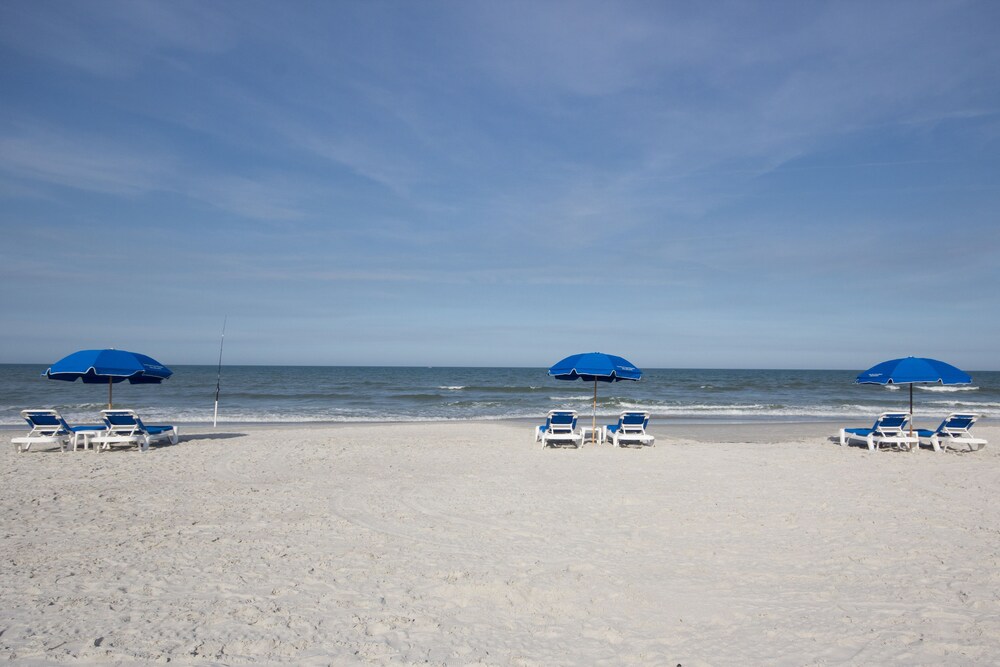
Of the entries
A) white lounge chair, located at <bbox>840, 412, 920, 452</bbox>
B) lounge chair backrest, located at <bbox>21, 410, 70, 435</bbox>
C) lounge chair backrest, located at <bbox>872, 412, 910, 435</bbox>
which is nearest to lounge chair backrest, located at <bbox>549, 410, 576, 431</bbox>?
white lounge chair, located at <bbox>840, 412, 920, 452</bbox>

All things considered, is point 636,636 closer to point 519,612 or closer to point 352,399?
point 519,612

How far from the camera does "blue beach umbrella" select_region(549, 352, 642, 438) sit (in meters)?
12.8

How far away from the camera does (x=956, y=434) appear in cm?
1342

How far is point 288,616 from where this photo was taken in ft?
13.8

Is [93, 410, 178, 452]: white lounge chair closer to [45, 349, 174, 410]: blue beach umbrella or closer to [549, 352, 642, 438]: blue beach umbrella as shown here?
[45, 349, 174, 410]: blue beach umbrella

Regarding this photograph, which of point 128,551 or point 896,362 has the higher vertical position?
point 896,362

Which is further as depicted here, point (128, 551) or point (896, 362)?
point (896, 362)

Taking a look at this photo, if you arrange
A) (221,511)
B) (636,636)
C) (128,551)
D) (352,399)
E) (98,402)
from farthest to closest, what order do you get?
(352,399)
(98,402)
(221,511)
(128,551)
(636,636)

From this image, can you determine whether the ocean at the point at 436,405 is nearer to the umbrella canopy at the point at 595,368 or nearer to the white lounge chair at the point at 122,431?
the white lounge chair at the point at 122,431

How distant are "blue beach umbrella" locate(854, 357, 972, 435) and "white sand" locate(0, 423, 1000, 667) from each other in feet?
10.6

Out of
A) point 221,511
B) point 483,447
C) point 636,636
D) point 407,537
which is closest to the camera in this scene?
point 636,636

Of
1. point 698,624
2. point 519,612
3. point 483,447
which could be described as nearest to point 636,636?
point 698,624

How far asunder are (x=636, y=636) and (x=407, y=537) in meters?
2.74

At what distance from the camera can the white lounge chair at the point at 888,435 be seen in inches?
517
